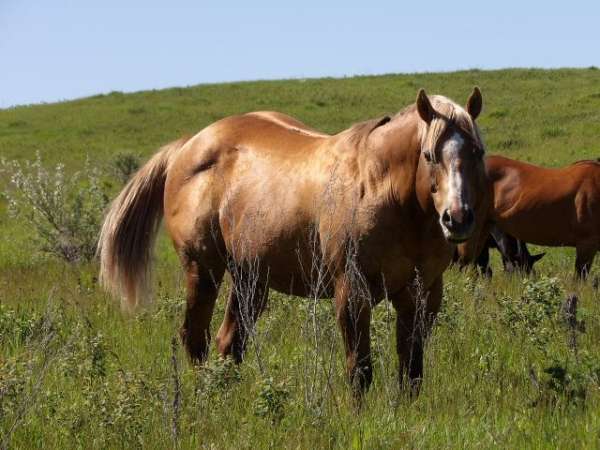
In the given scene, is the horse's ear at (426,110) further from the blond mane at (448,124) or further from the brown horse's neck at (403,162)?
the brown horse's neck at (403,162)

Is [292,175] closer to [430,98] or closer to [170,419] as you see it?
[430,98]

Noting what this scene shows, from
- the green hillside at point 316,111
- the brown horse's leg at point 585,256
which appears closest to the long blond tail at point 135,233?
the brown horse's leg at point 585,256

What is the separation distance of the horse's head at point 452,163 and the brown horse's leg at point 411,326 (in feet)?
2.07

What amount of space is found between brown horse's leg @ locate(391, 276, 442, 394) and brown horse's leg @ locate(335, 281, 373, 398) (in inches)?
8.4

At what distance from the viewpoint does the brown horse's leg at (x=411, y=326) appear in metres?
4.67

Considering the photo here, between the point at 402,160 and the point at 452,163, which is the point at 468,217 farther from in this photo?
the point at 402,160

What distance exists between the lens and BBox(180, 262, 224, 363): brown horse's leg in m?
5.85

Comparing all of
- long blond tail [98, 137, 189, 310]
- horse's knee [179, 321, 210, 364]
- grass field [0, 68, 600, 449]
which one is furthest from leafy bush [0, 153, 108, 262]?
horse's knee [179, 321, 210, 364]

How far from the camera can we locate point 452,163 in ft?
13.5

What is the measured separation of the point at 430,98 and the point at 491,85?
112 ft

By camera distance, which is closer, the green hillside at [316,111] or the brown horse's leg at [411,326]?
the brown horse's leg at [411,326]

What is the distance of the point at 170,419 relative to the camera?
383 centimetres

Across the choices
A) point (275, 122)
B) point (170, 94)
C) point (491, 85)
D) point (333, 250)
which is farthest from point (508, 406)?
point (170, 94)

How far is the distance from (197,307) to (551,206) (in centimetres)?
619
